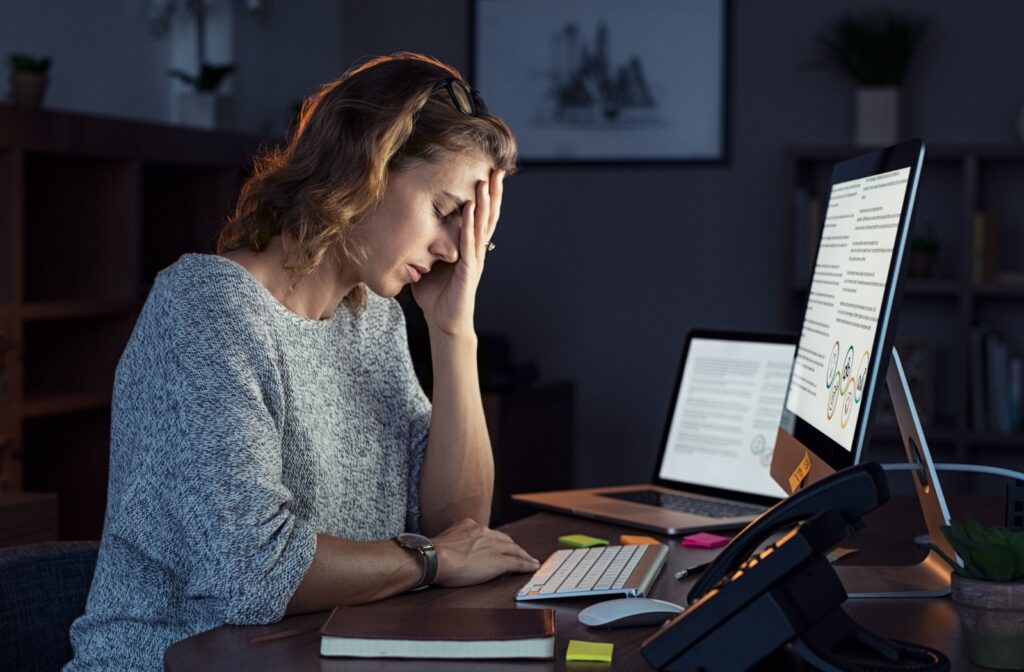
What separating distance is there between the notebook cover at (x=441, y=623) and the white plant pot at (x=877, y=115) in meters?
3.42

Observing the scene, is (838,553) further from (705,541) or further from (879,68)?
(879,68)

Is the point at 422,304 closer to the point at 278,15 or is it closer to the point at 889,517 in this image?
the point at 889,517

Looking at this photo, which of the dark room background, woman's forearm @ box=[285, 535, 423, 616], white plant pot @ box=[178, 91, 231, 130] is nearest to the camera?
woman's forearm @ box=[285, 535, 423, 616]

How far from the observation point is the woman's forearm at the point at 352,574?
131 centimetres

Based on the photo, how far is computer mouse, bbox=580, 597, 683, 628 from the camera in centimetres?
124

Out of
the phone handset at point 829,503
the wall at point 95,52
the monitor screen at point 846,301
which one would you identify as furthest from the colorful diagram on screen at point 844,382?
the wall at point 95,52

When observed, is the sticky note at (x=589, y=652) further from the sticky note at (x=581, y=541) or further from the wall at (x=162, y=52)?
the wall at (x=162, y=52)

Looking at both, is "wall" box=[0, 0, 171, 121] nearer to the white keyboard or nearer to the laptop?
the laptop

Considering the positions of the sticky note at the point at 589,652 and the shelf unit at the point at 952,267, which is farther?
the shelf unit at the point at 952,267

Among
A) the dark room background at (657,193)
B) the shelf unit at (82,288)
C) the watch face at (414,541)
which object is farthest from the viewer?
the dark room background at (657,193)

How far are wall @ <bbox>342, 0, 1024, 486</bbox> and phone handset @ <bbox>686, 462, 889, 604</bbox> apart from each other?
11.3ft

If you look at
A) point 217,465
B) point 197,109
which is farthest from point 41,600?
point 197,109

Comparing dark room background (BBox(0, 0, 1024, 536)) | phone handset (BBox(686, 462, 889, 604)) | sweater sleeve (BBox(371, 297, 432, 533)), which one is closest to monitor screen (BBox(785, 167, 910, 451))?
phone handset (BBox(686, 462, 889, 604))

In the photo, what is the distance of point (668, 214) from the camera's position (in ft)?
15.5
